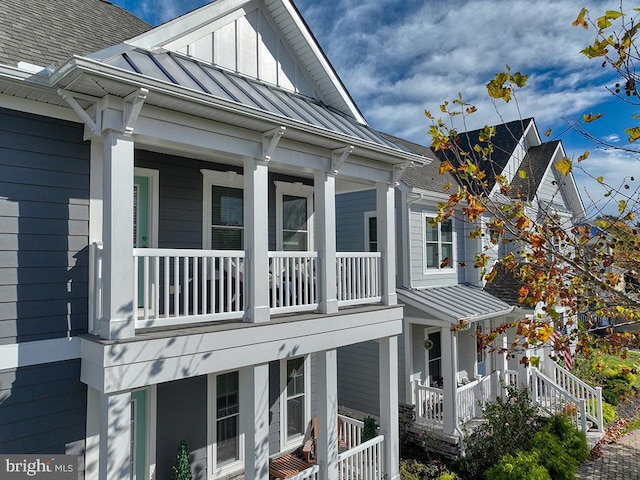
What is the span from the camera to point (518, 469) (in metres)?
7.90

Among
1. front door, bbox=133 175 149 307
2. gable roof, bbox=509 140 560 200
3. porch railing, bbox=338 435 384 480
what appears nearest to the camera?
front door, bbox=133 175 149 307

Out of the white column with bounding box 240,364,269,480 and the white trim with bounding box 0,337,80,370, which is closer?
the white trim with bounding box 0,337,80,370

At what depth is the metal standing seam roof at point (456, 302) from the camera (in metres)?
9.72

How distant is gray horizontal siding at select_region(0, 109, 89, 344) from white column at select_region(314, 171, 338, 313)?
3.28 meters

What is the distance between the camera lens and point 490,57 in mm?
5902

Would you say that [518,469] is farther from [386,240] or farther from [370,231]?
[370,231]

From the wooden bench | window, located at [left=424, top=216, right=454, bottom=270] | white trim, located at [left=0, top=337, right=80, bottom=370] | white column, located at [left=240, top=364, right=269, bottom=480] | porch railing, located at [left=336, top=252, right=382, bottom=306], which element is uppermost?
window, located at [left=424, top=216, right=454, bottom=270]

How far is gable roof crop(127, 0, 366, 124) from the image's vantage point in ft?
19.3

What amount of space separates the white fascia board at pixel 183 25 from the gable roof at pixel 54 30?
0.87 meters

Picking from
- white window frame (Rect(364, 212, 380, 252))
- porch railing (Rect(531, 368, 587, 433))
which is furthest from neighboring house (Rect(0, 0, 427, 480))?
porch railing (Rect(531, 368, 587, 433))

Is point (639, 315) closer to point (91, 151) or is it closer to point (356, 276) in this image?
point (356, 276)

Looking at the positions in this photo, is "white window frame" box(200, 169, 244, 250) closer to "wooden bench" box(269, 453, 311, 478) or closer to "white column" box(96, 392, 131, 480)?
"white column" box(96, 392, 131, 480)

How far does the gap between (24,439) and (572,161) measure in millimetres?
6460

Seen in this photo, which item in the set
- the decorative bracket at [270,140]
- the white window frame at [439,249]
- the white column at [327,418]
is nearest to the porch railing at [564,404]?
the white window frame at [439,249]
